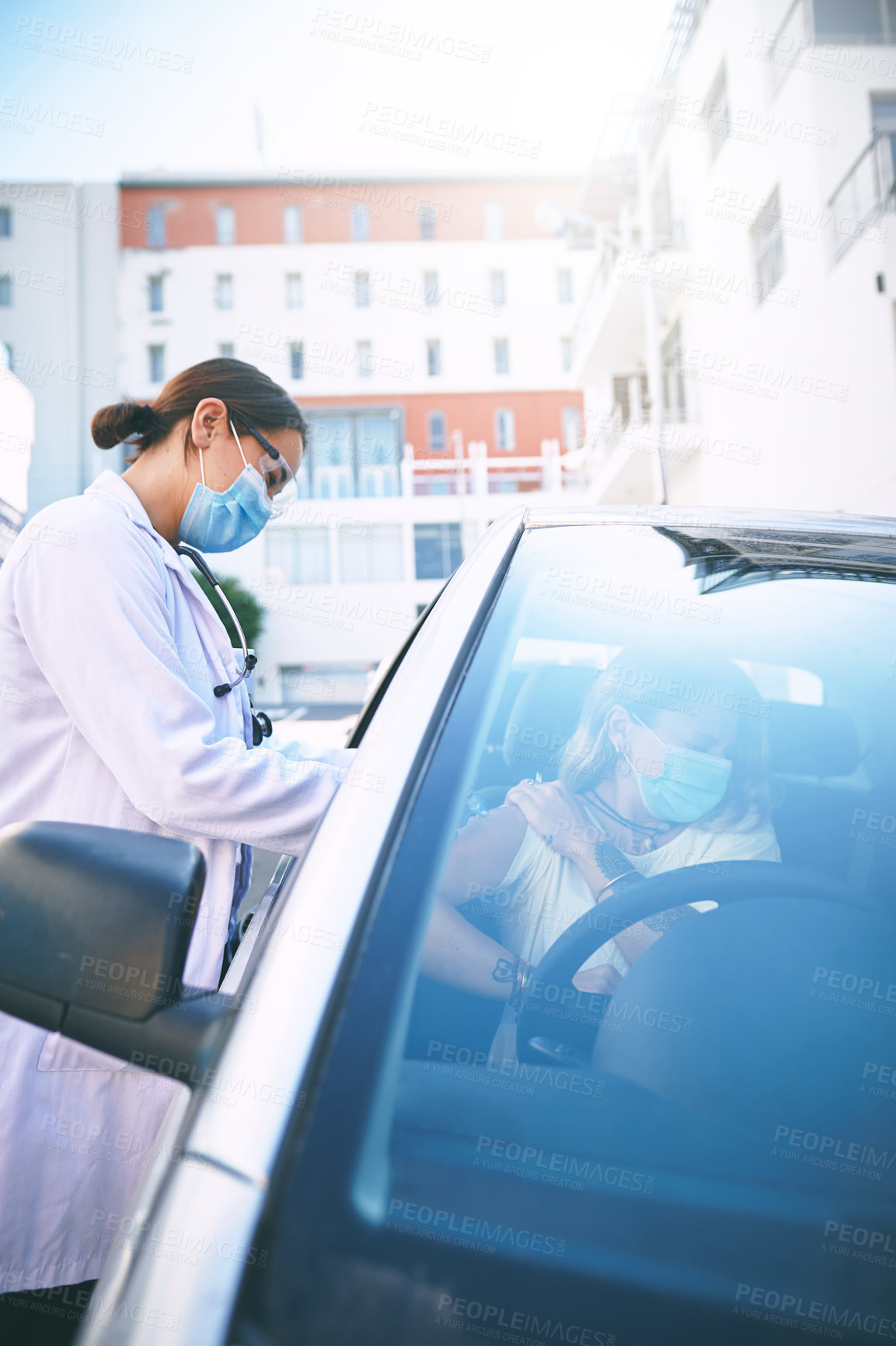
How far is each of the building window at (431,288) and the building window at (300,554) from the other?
966cm

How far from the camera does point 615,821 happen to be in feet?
3.76

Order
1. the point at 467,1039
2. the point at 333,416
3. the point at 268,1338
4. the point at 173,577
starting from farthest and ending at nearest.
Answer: the point at 333,416, the point at 173,577, the point at 467,1039, the point at 268,1338

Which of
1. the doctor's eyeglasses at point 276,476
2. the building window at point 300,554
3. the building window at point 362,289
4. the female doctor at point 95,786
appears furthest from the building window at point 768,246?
the building window at point 362,289

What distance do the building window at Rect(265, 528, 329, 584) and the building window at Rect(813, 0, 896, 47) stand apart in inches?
819

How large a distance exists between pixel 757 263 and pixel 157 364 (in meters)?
24.7

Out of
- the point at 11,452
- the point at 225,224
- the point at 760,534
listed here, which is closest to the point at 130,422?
the point at 760,534

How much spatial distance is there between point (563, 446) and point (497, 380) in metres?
3.22

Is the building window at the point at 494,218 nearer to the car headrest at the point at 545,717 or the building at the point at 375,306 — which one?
the building at the point at 375,306

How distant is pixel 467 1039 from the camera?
84cm

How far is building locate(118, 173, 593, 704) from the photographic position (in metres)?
31.2

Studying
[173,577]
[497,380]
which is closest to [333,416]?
[497,380]

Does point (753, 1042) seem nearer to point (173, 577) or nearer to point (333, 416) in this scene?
point (173, 577)

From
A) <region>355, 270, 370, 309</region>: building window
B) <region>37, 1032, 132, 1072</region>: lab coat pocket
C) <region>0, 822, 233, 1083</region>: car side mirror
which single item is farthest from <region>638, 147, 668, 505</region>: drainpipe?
<region>355, 270, 370, 309</region>: building window

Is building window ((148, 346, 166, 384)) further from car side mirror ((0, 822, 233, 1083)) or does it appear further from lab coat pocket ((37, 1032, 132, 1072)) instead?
car side mirror ((0, 822, 233, 1083))
